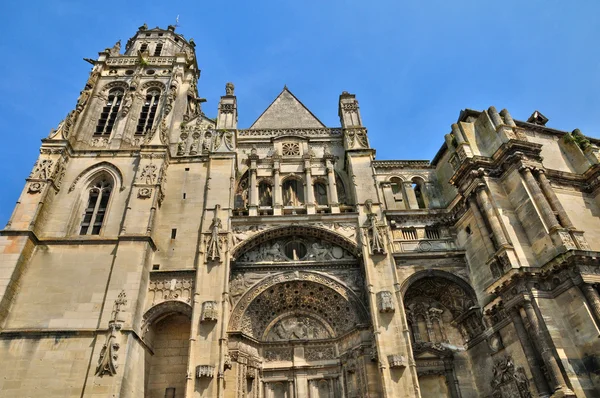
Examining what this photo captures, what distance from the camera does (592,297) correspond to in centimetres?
1305

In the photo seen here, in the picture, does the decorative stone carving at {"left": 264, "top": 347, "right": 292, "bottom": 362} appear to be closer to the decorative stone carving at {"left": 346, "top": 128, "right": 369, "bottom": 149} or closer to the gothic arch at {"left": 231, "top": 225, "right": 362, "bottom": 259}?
the gothic arch at {"left": 231, "top": 225, "right": 362, "bottom": 259}

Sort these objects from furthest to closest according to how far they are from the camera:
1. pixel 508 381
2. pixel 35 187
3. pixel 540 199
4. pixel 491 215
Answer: pixel 35 187
pixel 491 215
pixel 540 199
pixel 508 381

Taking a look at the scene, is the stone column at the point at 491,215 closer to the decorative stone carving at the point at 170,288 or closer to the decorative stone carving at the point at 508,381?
the decorative stone carving at the point at 508,381

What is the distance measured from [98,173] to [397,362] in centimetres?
1630

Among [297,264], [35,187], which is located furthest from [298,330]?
[35,187]

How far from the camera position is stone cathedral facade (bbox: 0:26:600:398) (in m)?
13.9

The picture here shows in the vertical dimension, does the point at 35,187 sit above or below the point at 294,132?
below

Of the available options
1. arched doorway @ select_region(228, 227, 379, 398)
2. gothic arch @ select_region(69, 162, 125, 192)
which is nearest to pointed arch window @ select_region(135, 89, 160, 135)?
gothic arch @ select_region(69, 162, 125, 192)

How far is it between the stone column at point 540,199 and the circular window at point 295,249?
391 inches

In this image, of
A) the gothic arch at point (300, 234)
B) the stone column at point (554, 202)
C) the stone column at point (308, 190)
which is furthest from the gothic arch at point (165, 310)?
the stone column at point (554, 202)

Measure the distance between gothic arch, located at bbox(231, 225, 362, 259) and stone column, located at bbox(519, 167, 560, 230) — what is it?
7434mm

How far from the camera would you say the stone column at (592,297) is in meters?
12.8

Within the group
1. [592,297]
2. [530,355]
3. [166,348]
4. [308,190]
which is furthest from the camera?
[308,190]

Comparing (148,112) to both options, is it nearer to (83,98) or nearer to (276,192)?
(83,98)
